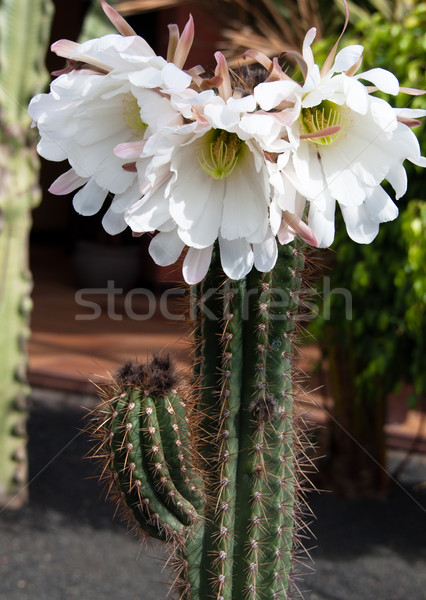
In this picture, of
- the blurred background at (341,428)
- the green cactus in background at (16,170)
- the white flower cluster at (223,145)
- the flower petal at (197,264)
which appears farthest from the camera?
the green cactus in background at (16,170)

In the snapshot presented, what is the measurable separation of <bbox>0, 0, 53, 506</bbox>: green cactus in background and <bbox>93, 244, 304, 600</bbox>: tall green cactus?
2314 mm

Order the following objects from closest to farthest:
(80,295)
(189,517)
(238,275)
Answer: (238,275), (189,517), (80,295)

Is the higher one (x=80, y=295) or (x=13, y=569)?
(x=80, y=295)

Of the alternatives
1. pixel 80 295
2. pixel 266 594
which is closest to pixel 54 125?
pixel 266 594

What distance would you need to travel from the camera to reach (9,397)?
11.5 ft

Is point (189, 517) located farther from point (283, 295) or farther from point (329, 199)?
point (329, 199)

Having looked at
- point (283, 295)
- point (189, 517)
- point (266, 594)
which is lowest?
point (266, 594)

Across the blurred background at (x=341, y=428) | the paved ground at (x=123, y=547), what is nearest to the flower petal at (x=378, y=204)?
the blurred background at (x=341, y=428)

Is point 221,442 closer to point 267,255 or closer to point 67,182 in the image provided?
point 267,255

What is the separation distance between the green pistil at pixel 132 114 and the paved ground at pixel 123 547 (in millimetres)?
2315

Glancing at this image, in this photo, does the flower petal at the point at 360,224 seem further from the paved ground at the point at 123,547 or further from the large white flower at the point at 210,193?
the paved ground at the point at 123,547

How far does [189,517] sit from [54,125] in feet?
2.42

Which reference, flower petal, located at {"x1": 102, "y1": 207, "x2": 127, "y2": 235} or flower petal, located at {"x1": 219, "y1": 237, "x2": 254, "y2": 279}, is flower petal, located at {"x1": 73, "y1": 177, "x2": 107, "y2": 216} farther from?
flower petal, located at {"x1": 219, "y1": 237, "x2": 254, "y2": 279}

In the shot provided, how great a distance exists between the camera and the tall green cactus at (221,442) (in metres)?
1.18
